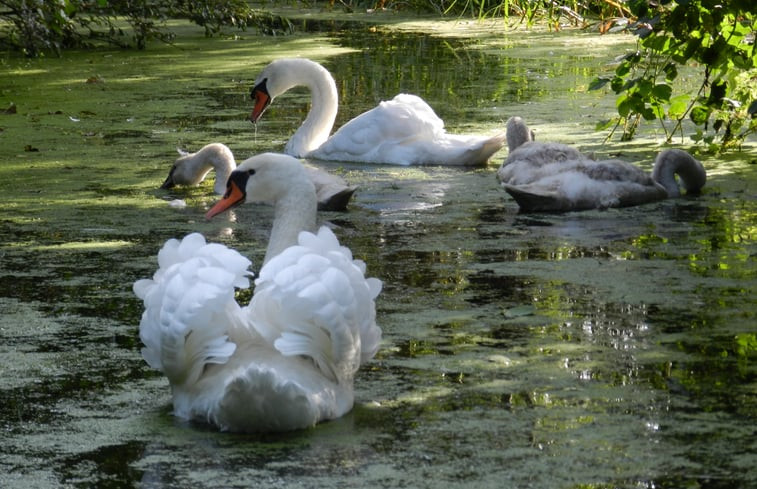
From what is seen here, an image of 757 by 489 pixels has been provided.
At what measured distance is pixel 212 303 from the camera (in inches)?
134

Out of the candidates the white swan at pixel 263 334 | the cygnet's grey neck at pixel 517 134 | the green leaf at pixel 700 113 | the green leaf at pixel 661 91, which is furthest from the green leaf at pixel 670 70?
the white swan at pixel 263 334

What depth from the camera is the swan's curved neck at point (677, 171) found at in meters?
6.79

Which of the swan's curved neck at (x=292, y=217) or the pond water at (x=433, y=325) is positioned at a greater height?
the swan's curved neck at (x=292, y=217)

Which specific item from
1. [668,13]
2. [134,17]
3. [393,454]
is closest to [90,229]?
[668,13]

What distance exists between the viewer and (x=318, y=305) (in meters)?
3.35

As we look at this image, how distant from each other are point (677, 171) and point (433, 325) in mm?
2709

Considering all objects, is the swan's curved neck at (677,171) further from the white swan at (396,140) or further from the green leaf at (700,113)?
the white swan at (396,140)

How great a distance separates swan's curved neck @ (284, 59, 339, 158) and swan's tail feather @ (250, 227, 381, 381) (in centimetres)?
500

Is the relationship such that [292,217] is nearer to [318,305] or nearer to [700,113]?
[318,305]

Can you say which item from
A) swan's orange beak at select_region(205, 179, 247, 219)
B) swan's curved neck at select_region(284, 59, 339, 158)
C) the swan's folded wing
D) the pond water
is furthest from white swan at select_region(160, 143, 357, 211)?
swan's orange beak at select_region(205, 179, 247, 219)

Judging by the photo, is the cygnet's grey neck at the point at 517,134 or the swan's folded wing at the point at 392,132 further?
the swan's folded wing at the point at 392,132

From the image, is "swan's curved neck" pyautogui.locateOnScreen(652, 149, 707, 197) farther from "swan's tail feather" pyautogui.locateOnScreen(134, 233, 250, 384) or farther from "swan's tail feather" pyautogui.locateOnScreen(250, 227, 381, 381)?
"swan's tail feather" pyautogui.locateOnScreen(134, 233, 250, 384)

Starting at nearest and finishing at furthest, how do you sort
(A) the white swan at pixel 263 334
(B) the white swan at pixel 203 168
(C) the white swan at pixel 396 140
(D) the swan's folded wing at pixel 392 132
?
1. (A) the white swan at pixel 263 334
2. (B) the white swan at pixel 203 168
3. (C) the white swan at pixel 396 140
4. (D) the swan's folded wing at pixel 392 132

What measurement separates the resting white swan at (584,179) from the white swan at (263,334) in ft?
9.79
